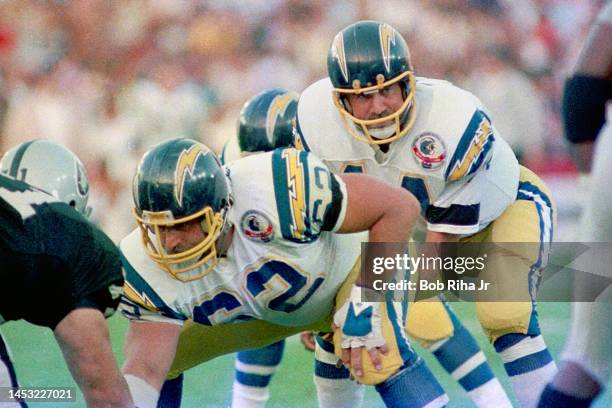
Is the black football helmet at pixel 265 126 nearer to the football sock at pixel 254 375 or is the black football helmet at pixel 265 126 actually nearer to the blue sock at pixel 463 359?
the football sock at pixel 254 375

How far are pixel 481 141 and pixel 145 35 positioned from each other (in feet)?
16.2

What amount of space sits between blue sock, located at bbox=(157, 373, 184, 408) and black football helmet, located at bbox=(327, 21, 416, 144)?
104cm

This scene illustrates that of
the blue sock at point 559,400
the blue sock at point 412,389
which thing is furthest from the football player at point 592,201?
the blue sock at point 412,389

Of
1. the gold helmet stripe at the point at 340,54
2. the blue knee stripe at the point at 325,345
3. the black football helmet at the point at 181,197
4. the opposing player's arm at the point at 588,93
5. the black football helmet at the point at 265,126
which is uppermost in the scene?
the opposing player's arm at the point at 588,93

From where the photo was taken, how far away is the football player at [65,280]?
234 centimetres

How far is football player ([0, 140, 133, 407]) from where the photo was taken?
234 centimetres

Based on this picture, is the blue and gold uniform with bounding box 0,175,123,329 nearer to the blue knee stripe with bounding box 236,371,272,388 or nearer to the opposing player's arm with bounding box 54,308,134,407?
the opposing player's arm with bounding box 54,308,134,407

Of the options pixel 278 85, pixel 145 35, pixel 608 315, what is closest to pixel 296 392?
pixel 608 315

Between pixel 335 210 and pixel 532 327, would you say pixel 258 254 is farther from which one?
pixel 532 327

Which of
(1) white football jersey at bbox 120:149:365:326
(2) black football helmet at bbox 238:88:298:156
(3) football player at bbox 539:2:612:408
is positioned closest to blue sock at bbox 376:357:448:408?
(1) white football jersey at bbox 120:149:365:326

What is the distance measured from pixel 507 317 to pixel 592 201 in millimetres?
1049

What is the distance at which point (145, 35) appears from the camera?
8141 mm

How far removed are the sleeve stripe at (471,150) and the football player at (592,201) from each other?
0.96 meters

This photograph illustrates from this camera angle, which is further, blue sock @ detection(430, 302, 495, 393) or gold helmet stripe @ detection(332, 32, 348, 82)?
blue sock @ detection(430, 302, 495, 393)
